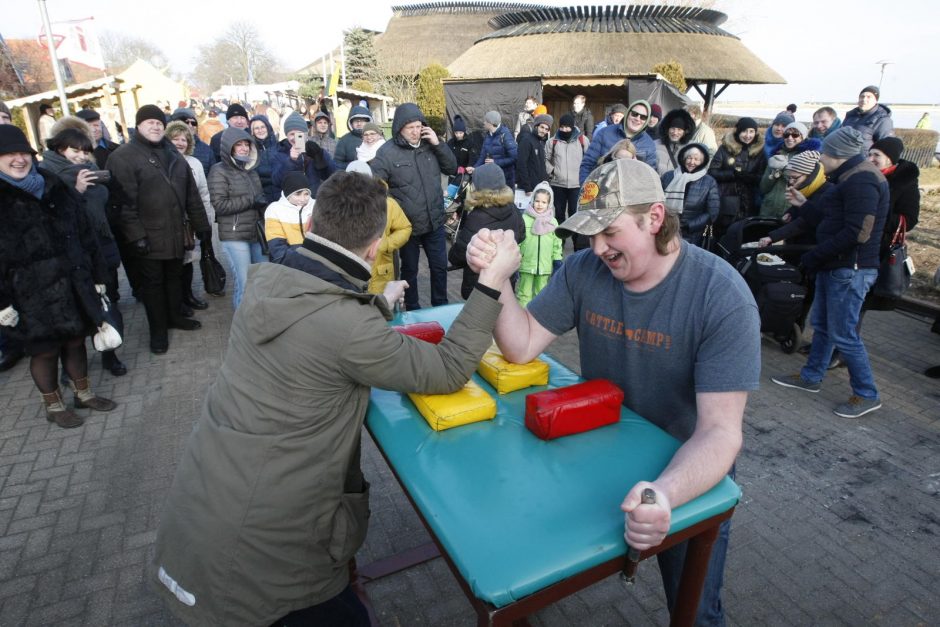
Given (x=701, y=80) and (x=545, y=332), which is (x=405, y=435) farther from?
(x=701, y=80)

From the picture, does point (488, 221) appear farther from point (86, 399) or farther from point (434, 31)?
→ point (434, 31)

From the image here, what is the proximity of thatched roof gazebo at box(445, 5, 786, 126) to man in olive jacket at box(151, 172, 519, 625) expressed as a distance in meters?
16.2

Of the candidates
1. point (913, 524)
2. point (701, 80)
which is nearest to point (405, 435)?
point (913, 524)

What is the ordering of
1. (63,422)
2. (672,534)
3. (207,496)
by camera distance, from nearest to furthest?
1. (672,534)
2. (207,496)
3. (63,422)

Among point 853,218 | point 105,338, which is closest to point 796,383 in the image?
point 853,218

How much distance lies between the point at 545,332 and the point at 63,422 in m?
4.01

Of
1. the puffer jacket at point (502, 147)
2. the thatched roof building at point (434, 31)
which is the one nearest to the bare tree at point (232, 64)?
the thatched roof building at point (434, 31)

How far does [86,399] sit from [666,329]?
15.0ft

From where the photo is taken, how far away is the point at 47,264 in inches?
146

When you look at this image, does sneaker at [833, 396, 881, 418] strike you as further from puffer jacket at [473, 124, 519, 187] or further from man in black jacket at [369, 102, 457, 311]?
puffer jacket at [473, 124, 519, 187]

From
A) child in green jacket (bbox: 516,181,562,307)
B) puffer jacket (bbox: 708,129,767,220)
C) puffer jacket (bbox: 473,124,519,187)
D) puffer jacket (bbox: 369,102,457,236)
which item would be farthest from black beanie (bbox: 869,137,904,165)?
puffer jacket (bbox: 473,124,519,187)

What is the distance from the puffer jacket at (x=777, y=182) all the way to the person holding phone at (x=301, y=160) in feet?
17.0

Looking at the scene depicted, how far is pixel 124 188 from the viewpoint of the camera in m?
4.98

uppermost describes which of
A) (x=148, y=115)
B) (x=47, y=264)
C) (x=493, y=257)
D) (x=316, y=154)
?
(x=148, y=115)
